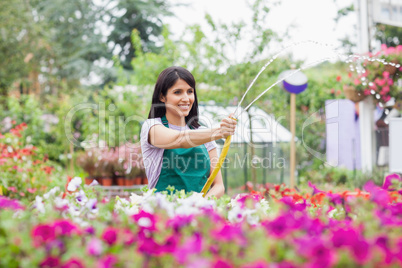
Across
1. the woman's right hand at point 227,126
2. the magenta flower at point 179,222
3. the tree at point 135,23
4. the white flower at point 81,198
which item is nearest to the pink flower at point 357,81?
the woman's right hand at point 227,126

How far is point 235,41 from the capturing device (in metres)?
6.10

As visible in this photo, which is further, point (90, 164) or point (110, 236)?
point (90, 164)

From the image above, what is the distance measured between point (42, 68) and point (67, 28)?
3.11m

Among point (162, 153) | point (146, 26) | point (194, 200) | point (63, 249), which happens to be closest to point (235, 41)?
point (162, 153)

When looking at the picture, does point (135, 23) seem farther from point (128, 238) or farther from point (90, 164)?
point (128, 238)

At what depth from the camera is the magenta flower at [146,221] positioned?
1041 millimetres

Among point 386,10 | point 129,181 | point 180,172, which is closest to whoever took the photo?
point 180,172

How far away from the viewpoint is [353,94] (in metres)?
6.21

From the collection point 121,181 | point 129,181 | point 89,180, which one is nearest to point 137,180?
point 129,181

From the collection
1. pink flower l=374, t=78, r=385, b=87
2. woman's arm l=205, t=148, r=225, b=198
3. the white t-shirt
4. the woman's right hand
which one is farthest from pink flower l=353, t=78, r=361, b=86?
the woman's right hand

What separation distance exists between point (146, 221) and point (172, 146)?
0.90 meters

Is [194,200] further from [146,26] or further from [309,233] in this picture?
[146,26]

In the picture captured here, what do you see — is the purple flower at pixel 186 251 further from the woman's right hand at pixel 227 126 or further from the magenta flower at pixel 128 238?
the woman's right hand at pixel 227 126

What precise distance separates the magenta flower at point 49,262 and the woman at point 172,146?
1.12 m
